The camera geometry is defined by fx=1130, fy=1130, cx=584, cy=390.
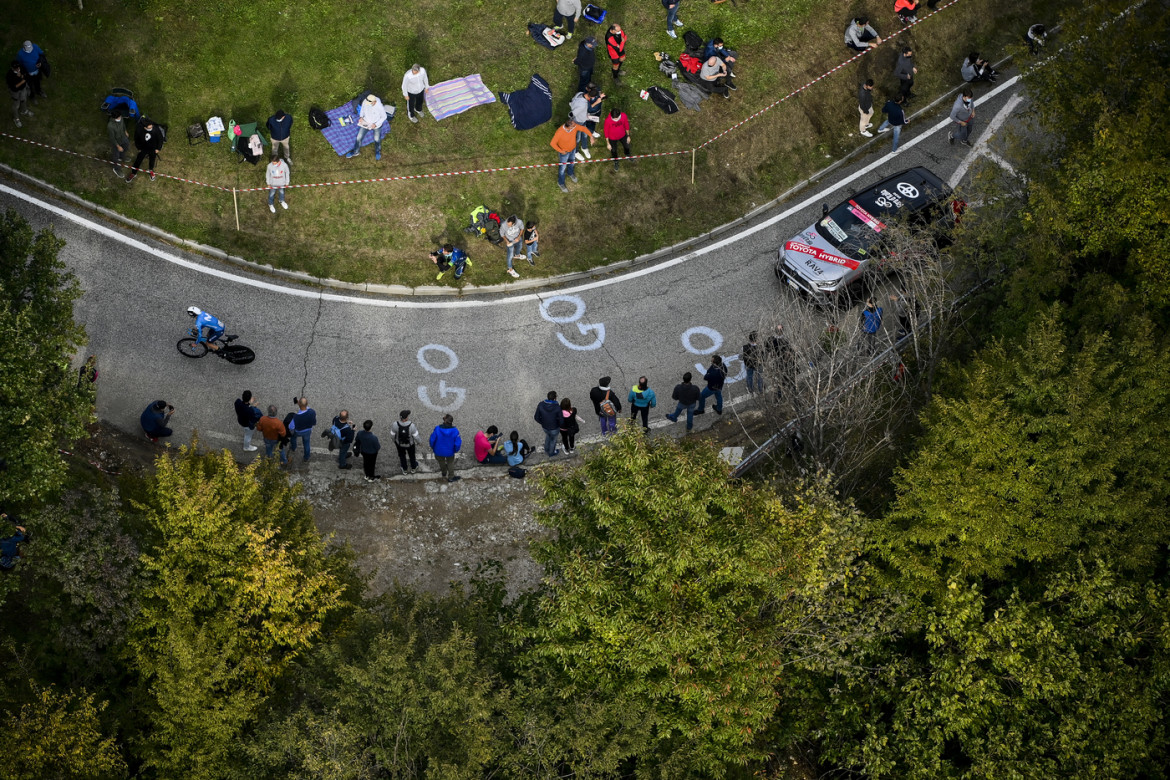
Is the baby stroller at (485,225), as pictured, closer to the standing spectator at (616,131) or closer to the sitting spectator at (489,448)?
the standing spectator at (616,131)

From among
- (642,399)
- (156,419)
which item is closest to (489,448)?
(642,399)

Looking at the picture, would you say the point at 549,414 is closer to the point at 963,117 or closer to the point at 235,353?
the point at 235,353

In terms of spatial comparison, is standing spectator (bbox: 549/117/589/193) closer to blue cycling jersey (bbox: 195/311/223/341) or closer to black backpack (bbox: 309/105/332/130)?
black backpack (bbox: 309/105/332/130)

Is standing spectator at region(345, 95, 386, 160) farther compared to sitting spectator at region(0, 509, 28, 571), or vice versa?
standing spectator at region(345, 95, 386, 160)

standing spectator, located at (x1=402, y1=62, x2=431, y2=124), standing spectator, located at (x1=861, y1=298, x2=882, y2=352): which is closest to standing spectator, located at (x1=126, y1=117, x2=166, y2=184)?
standing spectator, located at (x1=402, y1=62, x2=431, y2=124)

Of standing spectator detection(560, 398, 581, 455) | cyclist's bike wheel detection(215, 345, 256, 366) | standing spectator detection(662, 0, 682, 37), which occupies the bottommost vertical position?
standing spectator detection(560, 398, 581, 455)

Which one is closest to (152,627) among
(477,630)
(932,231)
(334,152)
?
(477,630)

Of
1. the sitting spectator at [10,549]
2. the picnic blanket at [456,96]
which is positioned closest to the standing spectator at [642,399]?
the picnic blanket at [456,96]
